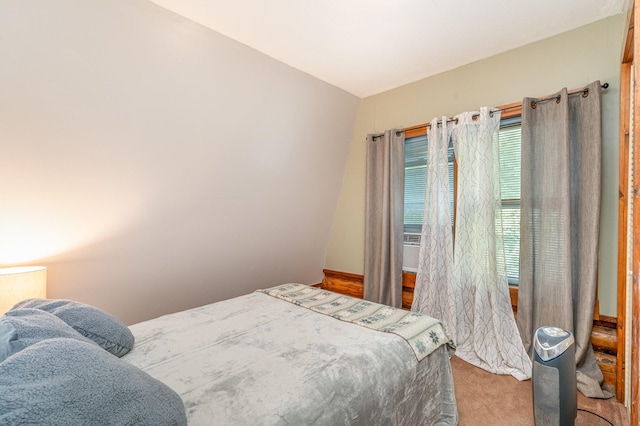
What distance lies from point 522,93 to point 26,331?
3.31 meters

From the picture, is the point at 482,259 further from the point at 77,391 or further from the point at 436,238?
the point at 77,391

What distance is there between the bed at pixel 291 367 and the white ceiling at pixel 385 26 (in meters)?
1.95

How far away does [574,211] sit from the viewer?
7.29 ft

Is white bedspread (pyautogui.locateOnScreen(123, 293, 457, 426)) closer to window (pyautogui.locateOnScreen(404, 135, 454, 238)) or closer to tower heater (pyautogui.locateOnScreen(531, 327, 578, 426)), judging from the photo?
tower heater (pyautogui.locateOnScreen(531, 327, 578, 426))

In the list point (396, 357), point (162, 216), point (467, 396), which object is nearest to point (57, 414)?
point (396, 357)

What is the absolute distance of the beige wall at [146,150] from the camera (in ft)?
5.55

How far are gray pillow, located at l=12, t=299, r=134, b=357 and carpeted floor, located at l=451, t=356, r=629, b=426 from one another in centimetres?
197

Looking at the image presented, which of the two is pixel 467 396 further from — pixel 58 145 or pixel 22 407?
pixel 58 145

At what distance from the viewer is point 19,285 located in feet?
5.77

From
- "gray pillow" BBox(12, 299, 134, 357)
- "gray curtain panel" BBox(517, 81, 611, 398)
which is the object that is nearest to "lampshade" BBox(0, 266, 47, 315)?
"gray pillow" BBox(12, 299, 134, 357)

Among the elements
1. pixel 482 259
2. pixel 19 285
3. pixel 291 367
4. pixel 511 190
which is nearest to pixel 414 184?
pixel 511 190

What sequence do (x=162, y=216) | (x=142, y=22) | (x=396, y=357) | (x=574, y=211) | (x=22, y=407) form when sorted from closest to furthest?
(x=22, y=407)
(x=396, y=357)
(x=142, y=22)
(x=574, y=211)
(x=162, y=216)

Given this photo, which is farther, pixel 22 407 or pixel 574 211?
pixel 574 211

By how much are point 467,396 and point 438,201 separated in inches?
62.3
